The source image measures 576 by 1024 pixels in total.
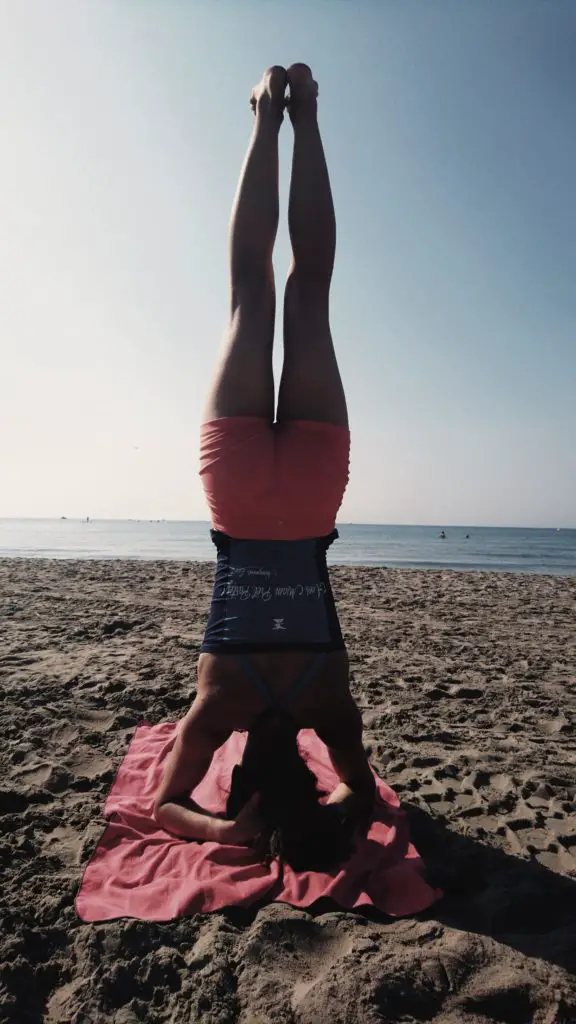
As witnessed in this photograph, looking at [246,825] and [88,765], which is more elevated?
[246,825]

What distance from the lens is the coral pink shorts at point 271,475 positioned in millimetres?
2537

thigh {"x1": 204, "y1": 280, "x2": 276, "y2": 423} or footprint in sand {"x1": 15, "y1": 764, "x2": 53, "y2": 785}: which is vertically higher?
thigh {"x1": 204, "y1": 280, "x2": 276, "y2": 423}

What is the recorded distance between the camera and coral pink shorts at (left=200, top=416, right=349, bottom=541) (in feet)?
8.32

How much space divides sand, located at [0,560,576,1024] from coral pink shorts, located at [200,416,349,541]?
1538 millimetres

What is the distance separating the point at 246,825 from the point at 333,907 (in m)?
0.46

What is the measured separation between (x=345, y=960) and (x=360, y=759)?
0.84 m

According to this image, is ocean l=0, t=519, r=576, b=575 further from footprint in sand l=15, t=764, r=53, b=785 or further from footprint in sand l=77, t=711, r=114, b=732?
footprint in sand l=15, t=764, r=53, b=785

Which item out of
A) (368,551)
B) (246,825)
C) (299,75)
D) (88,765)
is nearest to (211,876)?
(246,825)

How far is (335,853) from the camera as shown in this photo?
2346 millimetres

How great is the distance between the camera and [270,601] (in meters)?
2.58

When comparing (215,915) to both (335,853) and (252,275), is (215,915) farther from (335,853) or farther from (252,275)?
(252,275)

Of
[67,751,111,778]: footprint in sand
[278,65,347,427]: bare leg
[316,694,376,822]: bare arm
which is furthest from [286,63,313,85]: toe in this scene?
[67,751,111,778]: footprint in sand

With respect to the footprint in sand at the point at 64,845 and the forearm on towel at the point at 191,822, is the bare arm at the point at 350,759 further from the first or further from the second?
the footprint in sand at the point at 64,845

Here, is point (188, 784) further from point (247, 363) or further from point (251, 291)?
point (251, 291)
